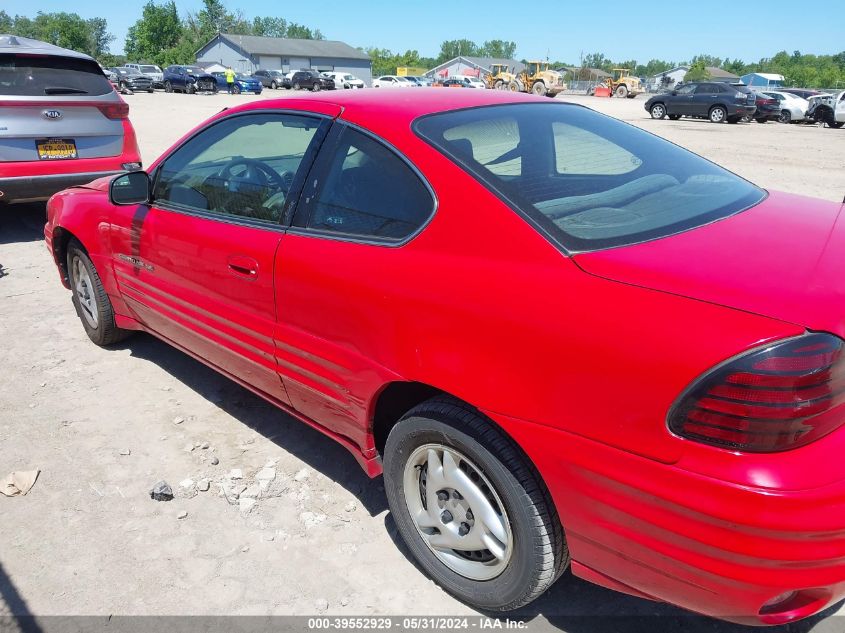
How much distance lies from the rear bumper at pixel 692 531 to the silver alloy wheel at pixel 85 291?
3.44 metres

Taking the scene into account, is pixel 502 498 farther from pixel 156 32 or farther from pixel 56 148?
pixel 156 32

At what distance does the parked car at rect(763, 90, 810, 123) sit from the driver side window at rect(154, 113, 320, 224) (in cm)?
2919

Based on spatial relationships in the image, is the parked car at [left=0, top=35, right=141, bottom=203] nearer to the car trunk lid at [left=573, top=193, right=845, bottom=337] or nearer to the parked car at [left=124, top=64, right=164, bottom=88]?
the car trunk lid at [left=573, top=193, right=845, bottom=337]

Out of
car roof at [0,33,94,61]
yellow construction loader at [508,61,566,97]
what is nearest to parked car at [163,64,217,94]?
yellow construction loader at [508,61,566,97]

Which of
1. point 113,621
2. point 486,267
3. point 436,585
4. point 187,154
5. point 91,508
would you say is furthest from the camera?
point 187,154

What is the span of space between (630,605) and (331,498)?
1331 mm

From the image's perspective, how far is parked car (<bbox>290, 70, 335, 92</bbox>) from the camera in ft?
168

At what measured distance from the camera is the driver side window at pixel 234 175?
2.83m

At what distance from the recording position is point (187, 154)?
3.39 metres

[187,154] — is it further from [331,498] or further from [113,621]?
[113,621]

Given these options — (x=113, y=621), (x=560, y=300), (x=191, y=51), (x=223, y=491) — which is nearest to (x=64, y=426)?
(x=223, y=491)

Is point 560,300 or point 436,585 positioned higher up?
point 560,300

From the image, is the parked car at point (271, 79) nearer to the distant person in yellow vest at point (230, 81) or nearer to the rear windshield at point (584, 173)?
the distant person in yellow vest at point (230, 81)

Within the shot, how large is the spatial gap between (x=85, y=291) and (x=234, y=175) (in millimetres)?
1925
